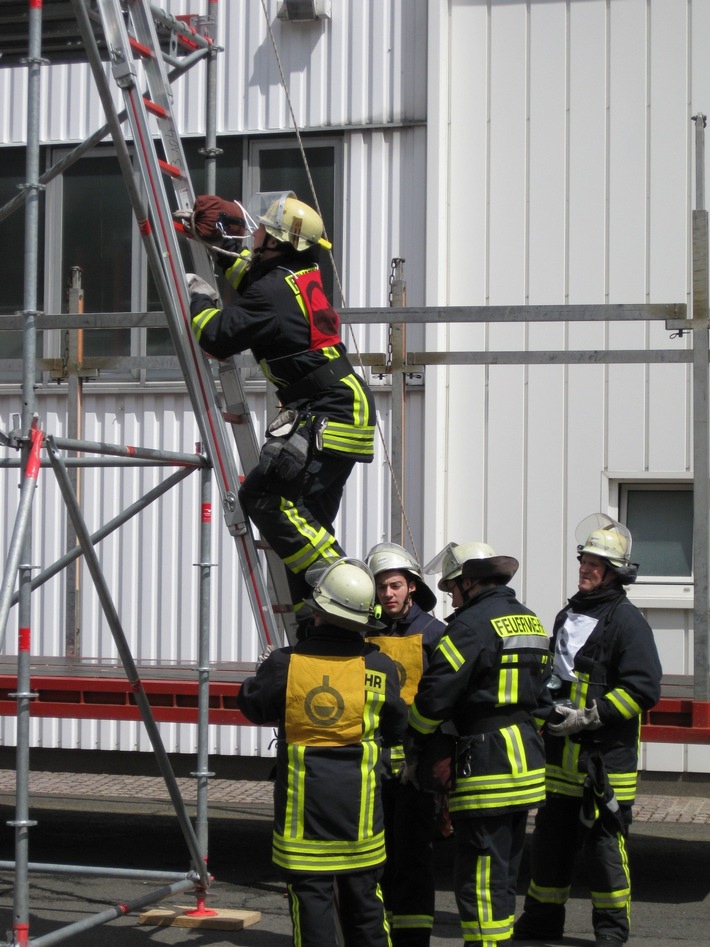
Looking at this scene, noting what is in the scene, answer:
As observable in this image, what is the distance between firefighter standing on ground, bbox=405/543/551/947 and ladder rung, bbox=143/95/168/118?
8.45 ft

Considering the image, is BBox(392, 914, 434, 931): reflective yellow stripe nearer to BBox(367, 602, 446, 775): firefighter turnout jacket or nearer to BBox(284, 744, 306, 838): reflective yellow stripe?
BBox(367, 602, 446, 775): firefighter turnout jacket

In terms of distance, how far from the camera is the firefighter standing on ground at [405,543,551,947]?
5.07 m

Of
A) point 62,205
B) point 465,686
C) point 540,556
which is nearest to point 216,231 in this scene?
point 465,686

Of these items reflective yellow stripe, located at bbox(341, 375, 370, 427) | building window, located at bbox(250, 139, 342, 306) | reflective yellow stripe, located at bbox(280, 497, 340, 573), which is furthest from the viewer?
building window, located at bbox(250, 139, 342, 306)

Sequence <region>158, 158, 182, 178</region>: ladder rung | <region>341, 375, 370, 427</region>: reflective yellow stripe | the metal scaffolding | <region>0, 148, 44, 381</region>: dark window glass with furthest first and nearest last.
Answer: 1. <region>0, 148, 44, 381</region>: dark window glass
2. <region>158, 158, 182, 178</region>: ladder rung
3. <region>341, 375, 370, 427</region>: reflective yellow stripe
4. the metal scaffolding

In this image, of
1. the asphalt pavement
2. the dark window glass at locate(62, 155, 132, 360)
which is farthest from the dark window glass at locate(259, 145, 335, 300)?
the asphalt pavement

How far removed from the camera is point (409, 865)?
5.53m

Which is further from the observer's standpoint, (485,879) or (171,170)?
(171,170)

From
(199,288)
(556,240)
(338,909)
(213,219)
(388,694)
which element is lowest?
(338,909)

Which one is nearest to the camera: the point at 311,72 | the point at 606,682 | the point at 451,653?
the point at 451,653

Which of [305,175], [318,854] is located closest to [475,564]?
[318,854]

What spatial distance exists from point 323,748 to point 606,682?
1.85 m

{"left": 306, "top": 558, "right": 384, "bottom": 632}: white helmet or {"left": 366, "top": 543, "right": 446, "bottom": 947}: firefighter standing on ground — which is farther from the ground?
{"left": 306, "top": 558, "right": 384, "bottom": 632}: white helmet

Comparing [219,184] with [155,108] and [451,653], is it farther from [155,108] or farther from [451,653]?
[451,653]
